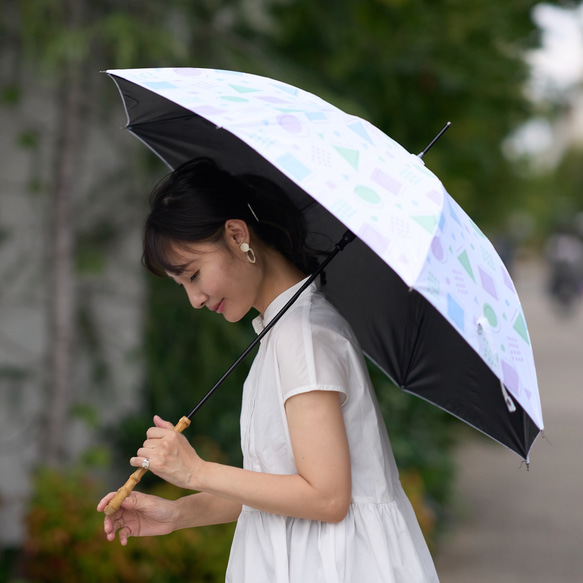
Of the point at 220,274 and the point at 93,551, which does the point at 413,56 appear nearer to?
the point at 93,551

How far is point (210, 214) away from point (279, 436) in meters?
0.52

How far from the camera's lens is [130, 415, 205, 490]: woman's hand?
1767mm

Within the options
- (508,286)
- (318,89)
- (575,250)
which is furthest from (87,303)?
(575,250)

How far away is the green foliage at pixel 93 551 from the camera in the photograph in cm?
433

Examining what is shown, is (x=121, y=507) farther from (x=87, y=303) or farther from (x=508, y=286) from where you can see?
(x=87, y=303)

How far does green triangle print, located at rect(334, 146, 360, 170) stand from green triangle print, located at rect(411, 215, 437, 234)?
17cm

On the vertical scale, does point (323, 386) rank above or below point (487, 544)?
above

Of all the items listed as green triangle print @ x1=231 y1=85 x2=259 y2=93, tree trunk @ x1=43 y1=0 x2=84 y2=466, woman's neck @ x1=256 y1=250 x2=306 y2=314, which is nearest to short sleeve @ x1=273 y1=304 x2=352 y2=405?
woman's neck @ x1=256 y1=250 x2=306 y2=314

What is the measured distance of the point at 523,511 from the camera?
6719 mm

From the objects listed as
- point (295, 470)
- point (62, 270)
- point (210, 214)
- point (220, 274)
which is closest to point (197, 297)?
point (220, 274)

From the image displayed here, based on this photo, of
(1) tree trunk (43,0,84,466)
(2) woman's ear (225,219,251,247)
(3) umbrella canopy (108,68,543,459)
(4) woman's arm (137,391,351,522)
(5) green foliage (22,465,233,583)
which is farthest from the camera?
(1) tree trunk (43,0,84,466)

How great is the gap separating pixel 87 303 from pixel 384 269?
323cm

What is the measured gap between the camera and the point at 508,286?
2.11m

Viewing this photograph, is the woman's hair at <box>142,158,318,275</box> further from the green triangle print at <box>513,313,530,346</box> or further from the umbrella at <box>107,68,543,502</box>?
the green triangle print at <box>513,313,530,346</box>
